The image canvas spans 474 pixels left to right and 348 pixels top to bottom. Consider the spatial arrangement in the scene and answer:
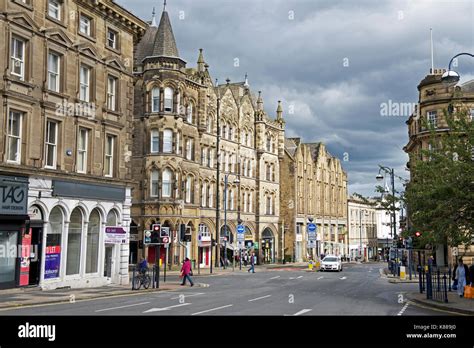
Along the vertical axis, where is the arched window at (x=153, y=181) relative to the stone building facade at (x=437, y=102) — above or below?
below

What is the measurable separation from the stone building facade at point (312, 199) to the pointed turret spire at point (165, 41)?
1102 inches

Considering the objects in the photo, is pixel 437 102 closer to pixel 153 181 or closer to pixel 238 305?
pixel 153 181

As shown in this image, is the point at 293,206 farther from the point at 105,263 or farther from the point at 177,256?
the point at 105,263

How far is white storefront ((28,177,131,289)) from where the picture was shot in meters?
25.0

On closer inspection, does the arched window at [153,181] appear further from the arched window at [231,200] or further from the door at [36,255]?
the door at [36,255]

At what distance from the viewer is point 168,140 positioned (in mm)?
49281

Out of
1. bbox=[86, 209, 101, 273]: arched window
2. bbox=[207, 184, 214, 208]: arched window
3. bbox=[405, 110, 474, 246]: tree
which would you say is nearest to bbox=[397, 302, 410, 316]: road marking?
bbox=[405, 110, 474, 246]: tree

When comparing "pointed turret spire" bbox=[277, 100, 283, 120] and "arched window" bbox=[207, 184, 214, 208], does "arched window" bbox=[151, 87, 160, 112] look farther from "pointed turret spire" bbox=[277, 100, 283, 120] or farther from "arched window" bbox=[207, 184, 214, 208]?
"pointed turret spire" bbox=[277, 100, 283, 120]

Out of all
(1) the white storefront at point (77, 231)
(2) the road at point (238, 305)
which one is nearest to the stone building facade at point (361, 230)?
(1) the white storefront at point (77, 231)

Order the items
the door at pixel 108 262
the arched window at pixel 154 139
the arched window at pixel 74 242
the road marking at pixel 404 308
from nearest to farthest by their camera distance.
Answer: the road marking at pixel 404 308 < the arched window at pixel 74 242 < the door at pixel 108 262 < the arched window at pixel 154 139

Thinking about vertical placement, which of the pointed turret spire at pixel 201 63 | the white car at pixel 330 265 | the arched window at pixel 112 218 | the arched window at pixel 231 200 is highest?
the pointed turret spire at pixel 201 63

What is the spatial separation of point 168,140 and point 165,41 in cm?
907

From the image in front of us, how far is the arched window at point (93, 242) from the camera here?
28.7 metres

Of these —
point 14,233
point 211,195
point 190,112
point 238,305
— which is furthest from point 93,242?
point 211,195
